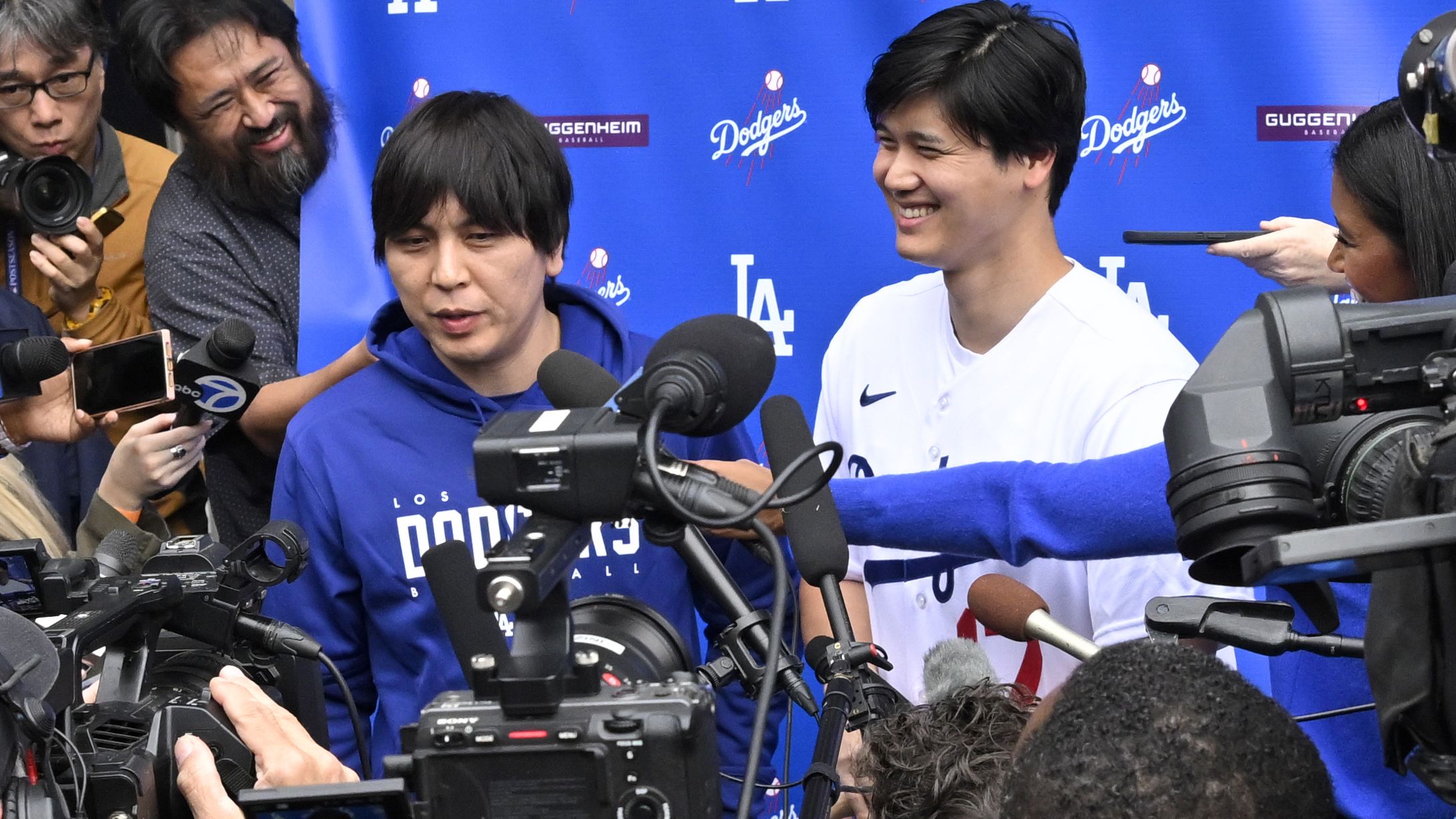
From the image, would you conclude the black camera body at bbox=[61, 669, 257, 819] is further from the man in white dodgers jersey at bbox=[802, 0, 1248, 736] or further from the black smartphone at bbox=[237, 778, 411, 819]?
the man in white dodgers jersey at bbox=[802, 0, 1248, 736]

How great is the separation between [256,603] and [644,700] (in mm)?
838

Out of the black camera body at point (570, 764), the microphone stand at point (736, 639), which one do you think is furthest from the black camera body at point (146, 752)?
the microphone stand at point (736, 639)

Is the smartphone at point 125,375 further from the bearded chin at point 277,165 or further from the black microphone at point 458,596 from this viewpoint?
the black microphone at point 458,596

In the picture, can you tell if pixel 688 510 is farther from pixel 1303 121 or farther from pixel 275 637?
pixel 1303 121

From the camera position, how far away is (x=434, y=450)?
2.10m

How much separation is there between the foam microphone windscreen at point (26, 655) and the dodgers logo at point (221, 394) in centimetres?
106

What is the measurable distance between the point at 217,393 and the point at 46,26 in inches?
36.1

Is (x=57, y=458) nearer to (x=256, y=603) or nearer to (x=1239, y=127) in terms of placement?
(x=256, y=603)

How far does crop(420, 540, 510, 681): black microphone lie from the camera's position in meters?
1.20

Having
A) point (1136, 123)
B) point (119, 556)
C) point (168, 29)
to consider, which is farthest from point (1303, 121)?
point (119, 556)

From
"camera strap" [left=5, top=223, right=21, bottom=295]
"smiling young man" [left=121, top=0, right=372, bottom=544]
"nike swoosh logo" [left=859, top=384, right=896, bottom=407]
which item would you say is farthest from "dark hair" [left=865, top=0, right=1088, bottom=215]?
"camera strap" [left=5, top=223, right=21, bottom=295]

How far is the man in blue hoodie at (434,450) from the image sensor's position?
2.02 metres

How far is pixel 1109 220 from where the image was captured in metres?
2.94

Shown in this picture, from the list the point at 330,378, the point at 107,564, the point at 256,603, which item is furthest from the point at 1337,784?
the point at 330,378
